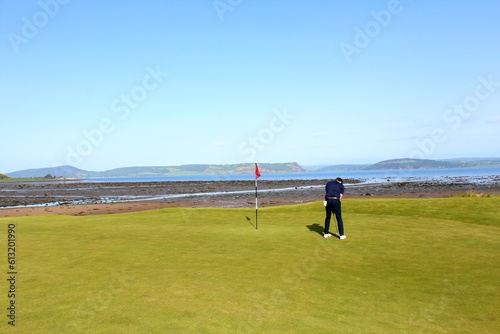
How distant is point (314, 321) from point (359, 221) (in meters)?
13.4

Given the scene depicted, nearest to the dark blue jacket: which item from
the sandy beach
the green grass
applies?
the green grass

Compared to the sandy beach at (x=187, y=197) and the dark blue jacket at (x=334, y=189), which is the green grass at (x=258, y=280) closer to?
the dark blue jacket at (x=334, y=189)

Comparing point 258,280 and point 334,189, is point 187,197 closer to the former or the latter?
point 334,189

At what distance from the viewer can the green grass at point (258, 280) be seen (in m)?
6.27

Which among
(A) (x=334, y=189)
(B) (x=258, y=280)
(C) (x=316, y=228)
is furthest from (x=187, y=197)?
(B) (x=258, y=280)

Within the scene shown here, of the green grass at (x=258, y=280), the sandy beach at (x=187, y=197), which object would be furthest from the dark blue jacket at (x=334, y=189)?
the sandy beach at (x=187, y=197)

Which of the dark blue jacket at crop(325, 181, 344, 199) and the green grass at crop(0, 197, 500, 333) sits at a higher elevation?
the dark blue jacket at crop(325, 181, 344, 199)

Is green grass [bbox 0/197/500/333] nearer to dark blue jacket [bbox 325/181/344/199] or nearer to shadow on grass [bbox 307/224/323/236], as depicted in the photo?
shadow on grass [bbox 307/224/323/236]

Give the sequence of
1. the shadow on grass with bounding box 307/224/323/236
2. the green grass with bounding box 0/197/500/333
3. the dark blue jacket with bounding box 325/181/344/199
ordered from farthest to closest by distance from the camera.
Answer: the shadow on grass with bounding box 307/224/323/236 → the dark blue jacket with bounding box 325/181/344/199 → the green grass with bounding box 0/197/500/333

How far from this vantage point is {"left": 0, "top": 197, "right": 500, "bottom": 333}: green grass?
20.6ft

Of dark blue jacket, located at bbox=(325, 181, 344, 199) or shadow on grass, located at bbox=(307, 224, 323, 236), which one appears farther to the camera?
shadow on grass, located at bbox=(307, 224, 323, 236)

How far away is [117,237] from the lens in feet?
49.4

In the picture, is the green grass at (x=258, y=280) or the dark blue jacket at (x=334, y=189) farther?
the dark blue jacket at (x=334, y=189)

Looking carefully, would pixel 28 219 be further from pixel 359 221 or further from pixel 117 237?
pixel 359 221
